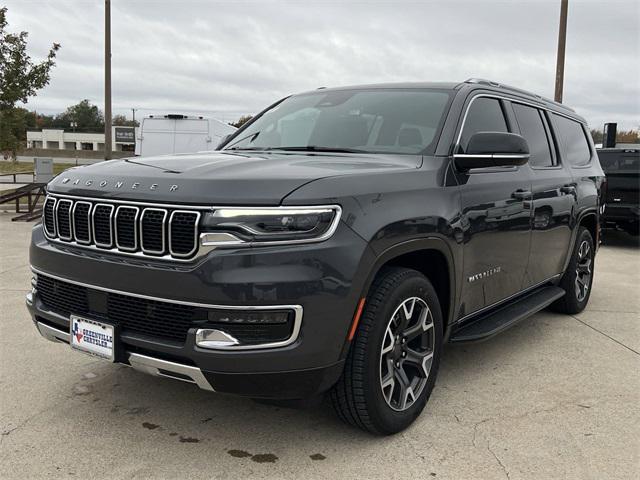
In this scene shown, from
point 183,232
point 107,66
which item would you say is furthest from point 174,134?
point 183,232

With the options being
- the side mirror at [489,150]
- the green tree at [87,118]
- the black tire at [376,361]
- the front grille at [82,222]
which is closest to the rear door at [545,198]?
the side mirror at [489,150]

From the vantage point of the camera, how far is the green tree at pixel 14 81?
15.3 m

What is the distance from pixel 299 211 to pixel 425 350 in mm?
1248

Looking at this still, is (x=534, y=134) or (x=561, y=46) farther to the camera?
(x=561, y=46)

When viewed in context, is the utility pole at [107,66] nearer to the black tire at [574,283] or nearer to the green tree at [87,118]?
the black tire at [574,283]

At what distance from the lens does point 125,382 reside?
388 cm

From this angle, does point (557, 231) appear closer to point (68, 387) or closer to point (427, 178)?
point (427, 178)

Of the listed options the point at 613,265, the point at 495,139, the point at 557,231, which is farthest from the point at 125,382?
the point at 613,265

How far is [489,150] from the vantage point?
11.6 feet

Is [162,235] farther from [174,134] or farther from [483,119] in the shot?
[174,134]

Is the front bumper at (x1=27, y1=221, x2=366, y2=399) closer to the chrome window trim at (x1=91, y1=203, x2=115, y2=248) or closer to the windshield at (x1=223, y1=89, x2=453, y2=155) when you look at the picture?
the chrome window trim at (x1=91, y1=203, x2=115, y2=248)

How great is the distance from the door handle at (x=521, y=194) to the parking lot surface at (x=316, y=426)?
1.21 meters

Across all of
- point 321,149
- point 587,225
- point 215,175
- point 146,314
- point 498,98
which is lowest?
point 146,314

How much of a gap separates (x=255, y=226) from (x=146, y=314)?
0.67m
